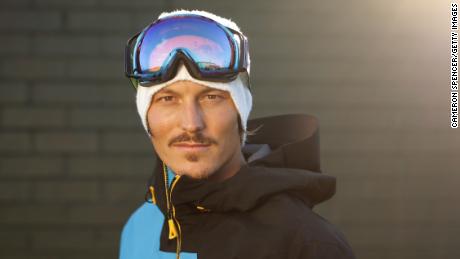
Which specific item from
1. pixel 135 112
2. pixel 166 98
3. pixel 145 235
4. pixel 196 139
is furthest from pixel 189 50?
pixel 135 112

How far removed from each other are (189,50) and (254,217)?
0.50 m

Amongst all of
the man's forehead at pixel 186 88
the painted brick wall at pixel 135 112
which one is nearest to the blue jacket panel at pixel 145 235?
the man's forehead at pixel 186 88

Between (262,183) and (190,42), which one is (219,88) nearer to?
(190,42)

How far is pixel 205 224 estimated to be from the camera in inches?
74.4

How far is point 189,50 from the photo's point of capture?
6.24ft

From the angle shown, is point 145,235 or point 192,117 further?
A: point 145,235

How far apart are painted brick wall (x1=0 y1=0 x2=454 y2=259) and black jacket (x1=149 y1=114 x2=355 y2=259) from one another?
3.05 m

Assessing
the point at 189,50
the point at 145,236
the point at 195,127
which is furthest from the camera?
the point at 145,236

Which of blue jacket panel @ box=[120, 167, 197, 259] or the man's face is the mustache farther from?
blue jacket panel @ box=[120, 167, 197, 259]

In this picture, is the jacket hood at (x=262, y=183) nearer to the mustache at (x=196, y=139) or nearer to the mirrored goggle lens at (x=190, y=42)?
the mustache at (x=196, y=139)

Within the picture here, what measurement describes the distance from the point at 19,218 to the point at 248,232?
3.62m

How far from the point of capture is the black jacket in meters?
1.76

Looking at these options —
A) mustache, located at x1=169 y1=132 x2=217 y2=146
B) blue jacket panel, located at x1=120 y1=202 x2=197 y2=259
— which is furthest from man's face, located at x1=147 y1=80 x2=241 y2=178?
blue jacket panel, located at x1=120 y1=202 x2=197 y2=259

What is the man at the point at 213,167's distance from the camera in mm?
1788
